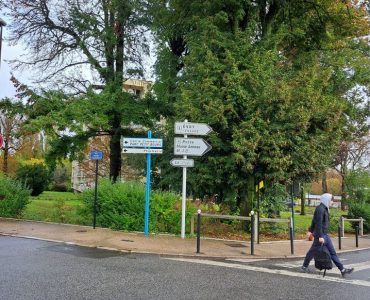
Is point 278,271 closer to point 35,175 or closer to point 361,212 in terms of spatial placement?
point 361,212

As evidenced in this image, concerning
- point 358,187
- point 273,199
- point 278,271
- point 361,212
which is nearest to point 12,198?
point 273,199

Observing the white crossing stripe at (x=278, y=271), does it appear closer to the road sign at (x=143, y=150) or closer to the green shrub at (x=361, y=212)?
the road sign at (x=143, y=150)

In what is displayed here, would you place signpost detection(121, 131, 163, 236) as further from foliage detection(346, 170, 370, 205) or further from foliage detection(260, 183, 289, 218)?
foliage detection(346, 170, 370, 205)

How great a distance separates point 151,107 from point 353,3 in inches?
451

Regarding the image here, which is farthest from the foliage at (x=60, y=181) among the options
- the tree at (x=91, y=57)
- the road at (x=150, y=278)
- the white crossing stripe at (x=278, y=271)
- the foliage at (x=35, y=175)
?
the white crossing stripe at (x=278, y=271)

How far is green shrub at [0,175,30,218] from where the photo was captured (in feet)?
57.6

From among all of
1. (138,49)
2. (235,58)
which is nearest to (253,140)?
(235,58)

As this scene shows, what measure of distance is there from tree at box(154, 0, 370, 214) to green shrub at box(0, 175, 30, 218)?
6882 millimetres

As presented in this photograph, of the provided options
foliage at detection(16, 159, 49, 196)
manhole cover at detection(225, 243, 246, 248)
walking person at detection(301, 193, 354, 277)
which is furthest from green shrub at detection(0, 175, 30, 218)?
foliage at detection(16, 159, 49, 196)

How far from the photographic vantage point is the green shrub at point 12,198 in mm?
17562

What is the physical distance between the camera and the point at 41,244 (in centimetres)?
1202

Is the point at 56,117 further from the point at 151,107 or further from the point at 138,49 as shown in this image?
the point at 138,49

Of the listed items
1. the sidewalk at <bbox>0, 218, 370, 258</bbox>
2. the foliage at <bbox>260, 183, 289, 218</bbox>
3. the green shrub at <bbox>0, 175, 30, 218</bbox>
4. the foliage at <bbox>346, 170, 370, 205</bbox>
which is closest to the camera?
the sidewalk at <bbox>0, 218, 370, 258</bbox>

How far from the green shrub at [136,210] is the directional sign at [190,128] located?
8.08 feet
